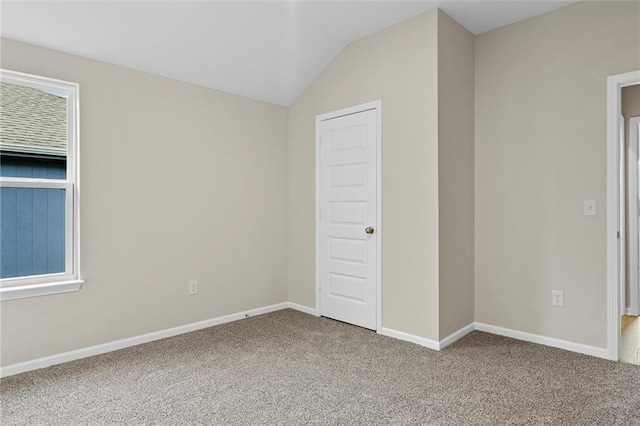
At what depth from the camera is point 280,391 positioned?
240 centimetres

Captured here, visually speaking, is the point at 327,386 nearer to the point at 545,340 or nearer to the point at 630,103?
the point at 545,340

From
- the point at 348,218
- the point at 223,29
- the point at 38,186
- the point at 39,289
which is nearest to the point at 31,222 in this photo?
the point at 38,186

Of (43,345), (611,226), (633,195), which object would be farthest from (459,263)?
(43,345)

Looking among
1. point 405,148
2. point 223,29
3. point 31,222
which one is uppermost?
point 223,29

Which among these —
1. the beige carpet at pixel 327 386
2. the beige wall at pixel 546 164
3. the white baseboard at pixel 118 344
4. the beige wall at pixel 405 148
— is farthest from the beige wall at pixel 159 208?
the beige wall at pixel 546 164

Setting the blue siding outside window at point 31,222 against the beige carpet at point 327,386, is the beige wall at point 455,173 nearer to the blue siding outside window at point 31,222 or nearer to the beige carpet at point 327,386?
the beige carpet at point 327,386

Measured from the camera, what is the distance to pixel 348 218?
3754 millimetres

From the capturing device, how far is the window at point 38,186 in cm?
269

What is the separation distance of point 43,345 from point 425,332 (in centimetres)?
275

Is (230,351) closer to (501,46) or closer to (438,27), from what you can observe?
(438,27)

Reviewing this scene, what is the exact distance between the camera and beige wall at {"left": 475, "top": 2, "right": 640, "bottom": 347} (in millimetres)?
2893

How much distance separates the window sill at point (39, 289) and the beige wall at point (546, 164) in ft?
10.6

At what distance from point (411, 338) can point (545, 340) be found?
3.39 ft

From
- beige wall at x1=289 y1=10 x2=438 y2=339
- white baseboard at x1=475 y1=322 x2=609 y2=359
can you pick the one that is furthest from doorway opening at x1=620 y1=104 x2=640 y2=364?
beige wall at x1=289 y1=10 x2=438 y2=339
